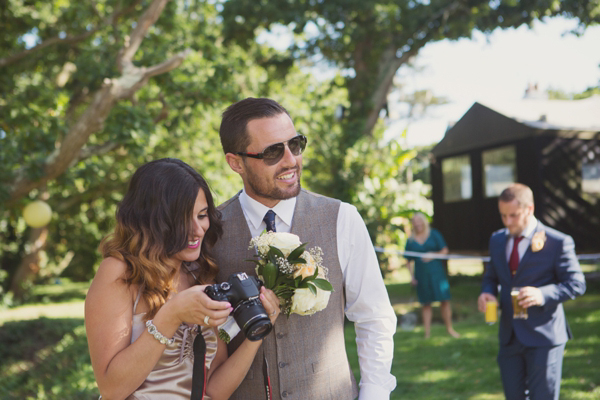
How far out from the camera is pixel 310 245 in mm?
2539

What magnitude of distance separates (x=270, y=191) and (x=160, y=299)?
660 millimetres

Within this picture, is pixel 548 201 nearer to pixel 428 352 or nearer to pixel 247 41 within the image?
pixel 428 352

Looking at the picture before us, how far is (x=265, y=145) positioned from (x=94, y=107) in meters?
5.72

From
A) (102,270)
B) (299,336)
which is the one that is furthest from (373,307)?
(102,270)

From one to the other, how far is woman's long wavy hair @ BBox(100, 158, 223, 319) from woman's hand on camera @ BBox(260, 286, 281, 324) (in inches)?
14.7

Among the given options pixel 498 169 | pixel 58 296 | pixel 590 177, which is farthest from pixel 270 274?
pixel 58 296

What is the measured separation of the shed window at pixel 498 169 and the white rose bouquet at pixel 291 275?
515 inches

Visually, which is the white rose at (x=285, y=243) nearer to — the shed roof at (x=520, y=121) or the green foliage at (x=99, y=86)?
the green foliage at (x=99, y=86)

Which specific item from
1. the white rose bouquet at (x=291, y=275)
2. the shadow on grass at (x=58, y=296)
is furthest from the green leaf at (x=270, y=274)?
the shadow on grass at (x=58, y=296)

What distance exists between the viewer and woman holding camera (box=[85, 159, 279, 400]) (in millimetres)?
1982

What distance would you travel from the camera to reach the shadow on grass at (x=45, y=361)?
707 cm

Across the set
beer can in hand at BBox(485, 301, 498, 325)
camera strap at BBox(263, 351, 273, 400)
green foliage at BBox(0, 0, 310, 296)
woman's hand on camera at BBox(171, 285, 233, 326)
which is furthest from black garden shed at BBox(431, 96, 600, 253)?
woman's hand on camera at BBox(171, 285, 233, 326)

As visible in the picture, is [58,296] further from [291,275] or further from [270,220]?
[291,275]

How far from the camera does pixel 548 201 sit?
1355cm
